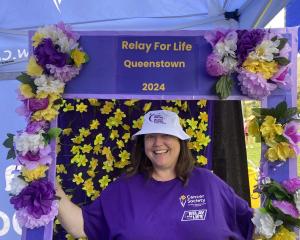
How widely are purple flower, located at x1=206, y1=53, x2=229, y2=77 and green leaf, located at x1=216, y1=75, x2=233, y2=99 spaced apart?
0.03m

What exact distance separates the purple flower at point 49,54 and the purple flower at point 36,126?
0.29 meters

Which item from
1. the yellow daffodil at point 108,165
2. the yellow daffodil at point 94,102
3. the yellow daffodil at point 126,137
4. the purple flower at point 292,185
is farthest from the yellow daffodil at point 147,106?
the purple flower at point 292,185

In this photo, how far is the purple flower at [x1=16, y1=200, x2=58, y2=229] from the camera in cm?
212

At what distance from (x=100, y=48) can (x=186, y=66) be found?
45 cm

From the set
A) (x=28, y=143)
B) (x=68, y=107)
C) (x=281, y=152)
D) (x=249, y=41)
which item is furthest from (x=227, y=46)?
(x=68, y=107)

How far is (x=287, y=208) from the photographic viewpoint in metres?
2.01

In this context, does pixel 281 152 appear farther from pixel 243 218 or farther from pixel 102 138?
pixel 102 138

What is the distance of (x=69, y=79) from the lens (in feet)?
7.39

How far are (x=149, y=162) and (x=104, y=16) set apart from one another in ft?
5.31

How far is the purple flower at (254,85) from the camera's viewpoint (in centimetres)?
213

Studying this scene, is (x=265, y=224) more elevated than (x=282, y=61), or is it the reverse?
(x=282, y=61)

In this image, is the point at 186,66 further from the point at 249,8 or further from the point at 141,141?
the point at 249,8

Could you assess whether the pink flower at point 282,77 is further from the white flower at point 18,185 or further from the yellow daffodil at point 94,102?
the white flower at point 18,185

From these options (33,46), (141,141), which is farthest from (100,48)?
(141,141)
